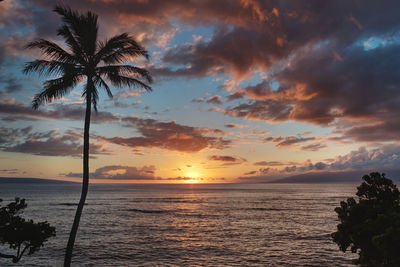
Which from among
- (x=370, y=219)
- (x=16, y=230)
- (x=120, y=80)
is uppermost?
(x=120, y=80)

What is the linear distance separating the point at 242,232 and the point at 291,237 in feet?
23.8

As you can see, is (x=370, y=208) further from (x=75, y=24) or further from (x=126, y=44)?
(x=75, y=24)

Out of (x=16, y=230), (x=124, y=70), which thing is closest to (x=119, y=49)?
(x=124, y=70)

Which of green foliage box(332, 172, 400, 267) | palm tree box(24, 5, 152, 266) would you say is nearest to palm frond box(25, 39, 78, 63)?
palm tree box(24, 5, 152, 266)

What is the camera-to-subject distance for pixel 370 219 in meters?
10.3

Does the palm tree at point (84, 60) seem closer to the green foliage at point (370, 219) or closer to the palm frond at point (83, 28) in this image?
the palm frond at point (83, 28)

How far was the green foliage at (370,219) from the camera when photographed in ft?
32.5

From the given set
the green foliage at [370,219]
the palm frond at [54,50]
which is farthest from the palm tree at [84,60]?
the green foliage at [370,219]

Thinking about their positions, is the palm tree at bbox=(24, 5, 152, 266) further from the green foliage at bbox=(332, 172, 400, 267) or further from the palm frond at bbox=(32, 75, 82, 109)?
the green foliage at bbox=(332, 172, 400, 267)

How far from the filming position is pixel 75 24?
14.6m

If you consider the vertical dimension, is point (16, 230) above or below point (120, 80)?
below

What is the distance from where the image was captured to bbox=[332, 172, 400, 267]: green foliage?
32.5 feet

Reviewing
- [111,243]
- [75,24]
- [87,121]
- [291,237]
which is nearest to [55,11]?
[75,24]

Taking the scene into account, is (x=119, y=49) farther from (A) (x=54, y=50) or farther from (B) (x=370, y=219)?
(B) (x=370, y=219)
